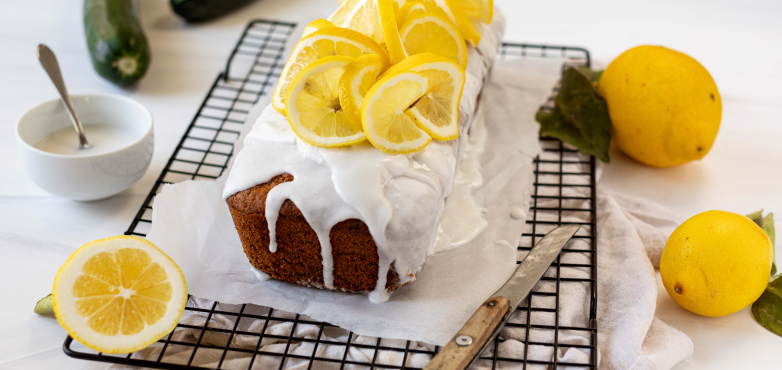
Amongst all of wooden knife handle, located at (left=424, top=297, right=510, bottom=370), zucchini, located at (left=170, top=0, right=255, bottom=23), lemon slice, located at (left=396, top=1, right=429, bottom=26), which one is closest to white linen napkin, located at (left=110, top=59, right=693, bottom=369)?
wooden knife handle, located at (left=424, top=297, right=510, bottom=370)

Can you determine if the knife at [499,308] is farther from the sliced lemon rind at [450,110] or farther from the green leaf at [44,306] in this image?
the green leaf at [44,306]

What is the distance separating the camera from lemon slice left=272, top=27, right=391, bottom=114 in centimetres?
203

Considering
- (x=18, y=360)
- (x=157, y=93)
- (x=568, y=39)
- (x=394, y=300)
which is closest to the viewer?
(x=18, y=360)

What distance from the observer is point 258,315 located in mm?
1946

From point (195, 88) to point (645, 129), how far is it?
215 cm

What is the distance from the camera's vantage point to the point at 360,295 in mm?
2047

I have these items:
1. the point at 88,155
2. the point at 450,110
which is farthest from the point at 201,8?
the point at 450,110

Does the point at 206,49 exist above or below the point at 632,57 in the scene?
below

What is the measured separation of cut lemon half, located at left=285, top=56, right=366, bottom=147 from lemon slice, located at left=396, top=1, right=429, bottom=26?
0.52m

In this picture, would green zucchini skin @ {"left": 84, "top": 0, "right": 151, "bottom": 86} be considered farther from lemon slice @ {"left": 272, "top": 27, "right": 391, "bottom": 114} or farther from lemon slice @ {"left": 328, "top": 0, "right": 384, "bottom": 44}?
lemon slice @ {"left": 272, "top": 27, "right": 391, "bottom": 114}

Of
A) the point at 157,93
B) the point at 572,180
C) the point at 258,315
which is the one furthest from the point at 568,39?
the point at 258,315

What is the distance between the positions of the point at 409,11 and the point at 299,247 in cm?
100

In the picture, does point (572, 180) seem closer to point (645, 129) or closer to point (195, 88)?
point (645, 129)

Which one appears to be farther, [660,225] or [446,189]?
[660,225]
